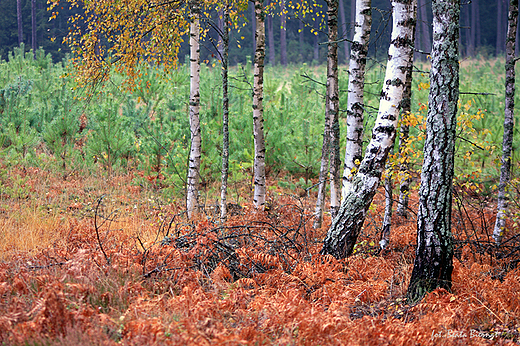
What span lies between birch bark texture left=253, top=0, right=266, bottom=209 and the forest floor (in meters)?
1.91

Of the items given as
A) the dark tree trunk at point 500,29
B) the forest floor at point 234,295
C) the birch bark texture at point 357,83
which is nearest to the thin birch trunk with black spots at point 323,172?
the forest floor at point 234,295

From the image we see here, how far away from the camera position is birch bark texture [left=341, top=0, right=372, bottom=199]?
223 inches

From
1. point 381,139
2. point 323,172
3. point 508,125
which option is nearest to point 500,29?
point 508,125

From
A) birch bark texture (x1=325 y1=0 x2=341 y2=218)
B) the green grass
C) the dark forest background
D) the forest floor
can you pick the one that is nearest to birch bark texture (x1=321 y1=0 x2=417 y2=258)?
the forest floor

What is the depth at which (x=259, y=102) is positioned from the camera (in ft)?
25.8

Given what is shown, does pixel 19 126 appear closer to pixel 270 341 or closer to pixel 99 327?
pixel 99 327

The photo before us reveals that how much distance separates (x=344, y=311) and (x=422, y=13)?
38.5 m

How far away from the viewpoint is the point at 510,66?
6.48 m

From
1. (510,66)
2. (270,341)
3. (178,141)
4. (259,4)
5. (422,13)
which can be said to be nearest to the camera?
(270,341)

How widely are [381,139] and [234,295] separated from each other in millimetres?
2524

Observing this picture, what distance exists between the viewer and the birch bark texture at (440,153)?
371 cm

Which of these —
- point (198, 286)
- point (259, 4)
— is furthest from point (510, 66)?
point (198, 286)

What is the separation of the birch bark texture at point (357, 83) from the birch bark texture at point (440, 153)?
72.6 inches

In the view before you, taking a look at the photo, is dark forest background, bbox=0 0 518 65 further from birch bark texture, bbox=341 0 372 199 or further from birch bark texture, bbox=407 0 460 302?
birch bark texture, bbox=407 0 460 302
